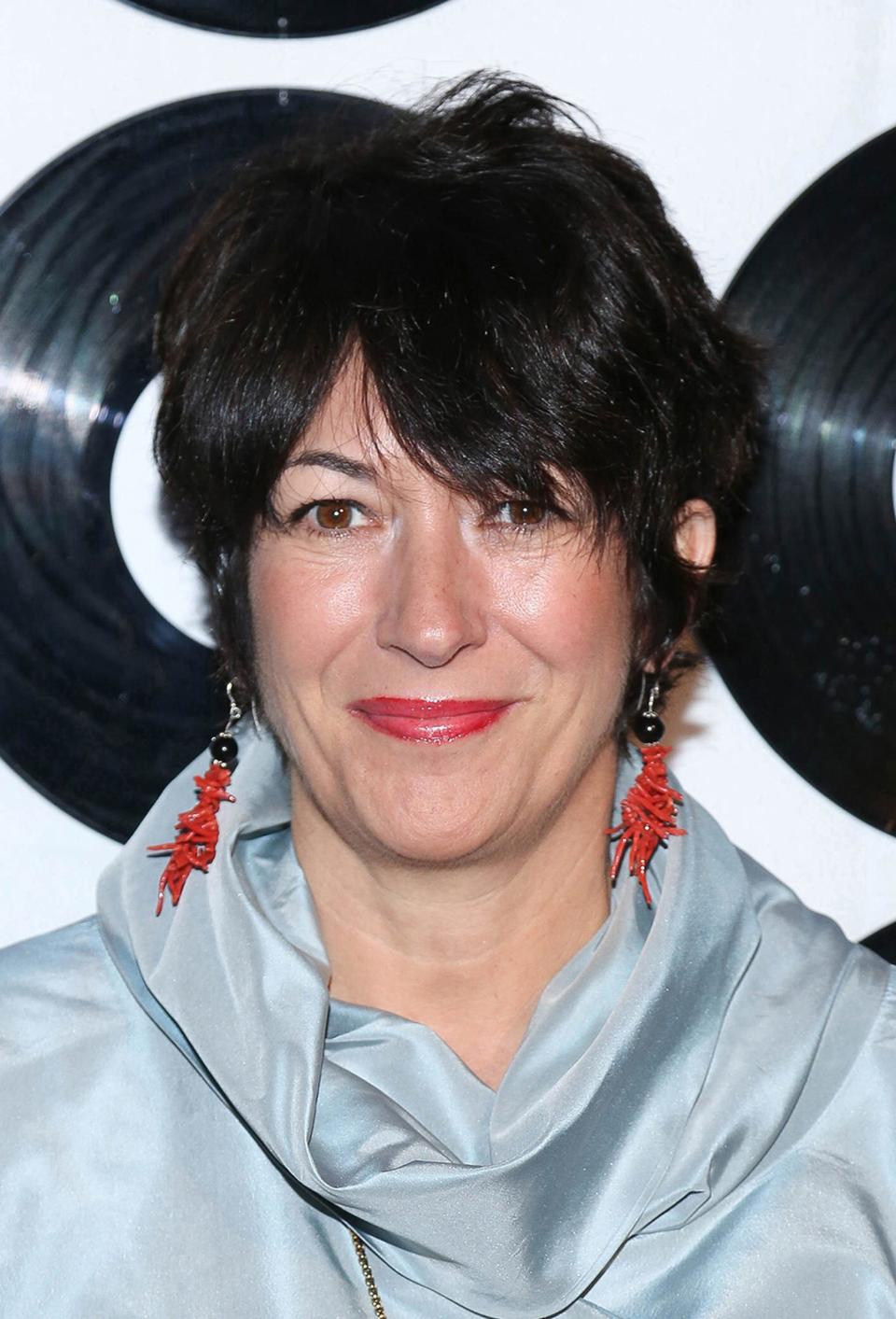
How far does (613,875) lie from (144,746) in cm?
45

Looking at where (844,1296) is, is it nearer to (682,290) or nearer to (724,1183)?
(724,1183)

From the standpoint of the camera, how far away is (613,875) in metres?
1.45

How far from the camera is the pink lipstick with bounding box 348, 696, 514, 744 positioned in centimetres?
129

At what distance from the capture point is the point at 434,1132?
4.51 ft

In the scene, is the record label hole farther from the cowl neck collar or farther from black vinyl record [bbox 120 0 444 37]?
black vinyl record [bbox 120 0 444 37]

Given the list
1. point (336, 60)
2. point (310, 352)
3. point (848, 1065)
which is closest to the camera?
point (310, 352)

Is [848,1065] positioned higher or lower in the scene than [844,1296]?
higher

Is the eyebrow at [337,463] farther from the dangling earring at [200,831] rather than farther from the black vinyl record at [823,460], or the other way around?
the black vinyl record at [823,460]

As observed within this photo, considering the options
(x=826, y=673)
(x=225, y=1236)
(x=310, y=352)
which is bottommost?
(x=225, y=1236)

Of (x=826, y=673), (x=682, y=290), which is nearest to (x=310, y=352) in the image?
(x=682, y=290)

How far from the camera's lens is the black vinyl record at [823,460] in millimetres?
1626

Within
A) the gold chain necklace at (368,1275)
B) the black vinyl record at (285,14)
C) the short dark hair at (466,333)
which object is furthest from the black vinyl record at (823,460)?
the gold chain necklace at (368,1275)

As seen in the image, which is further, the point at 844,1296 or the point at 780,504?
the point at 780,504

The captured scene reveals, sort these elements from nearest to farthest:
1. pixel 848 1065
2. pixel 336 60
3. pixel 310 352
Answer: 1. pixel 310 352
2. pixel 848 1065
3. pixel 336 60
